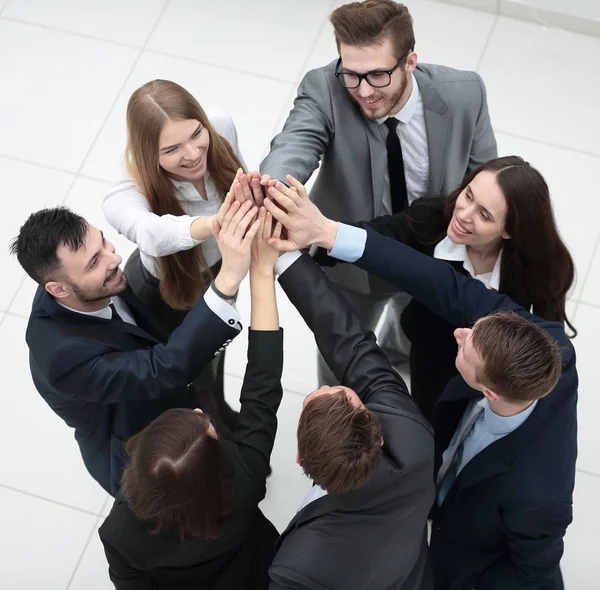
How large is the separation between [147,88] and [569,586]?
2.24 meters

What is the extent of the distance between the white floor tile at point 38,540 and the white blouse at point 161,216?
1.19m

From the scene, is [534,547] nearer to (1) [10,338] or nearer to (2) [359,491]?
(2) [359,491]

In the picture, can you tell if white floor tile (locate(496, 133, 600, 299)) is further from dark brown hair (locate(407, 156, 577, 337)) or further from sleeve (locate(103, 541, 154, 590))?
sleeve (locate(103, 541, 154, 590))

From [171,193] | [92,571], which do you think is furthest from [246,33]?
[92,571]

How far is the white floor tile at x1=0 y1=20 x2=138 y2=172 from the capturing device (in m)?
3.99

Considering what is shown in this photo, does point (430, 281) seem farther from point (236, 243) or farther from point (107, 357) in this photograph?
point (107, 357)

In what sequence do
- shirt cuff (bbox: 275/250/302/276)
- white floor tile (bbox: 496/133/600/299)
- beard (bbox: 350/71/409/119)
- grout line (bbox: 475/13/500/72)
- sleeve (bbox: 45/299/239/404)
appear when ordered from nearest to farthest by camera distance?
sleeve (bbox: 45/299/239/404), shirt cuff (bbox: 275/250/302/276), beard (bbox: 350/71/409/119), white floor tile (bbox: 496/133/600/299), grout line (bbox: 475/13/500/72)

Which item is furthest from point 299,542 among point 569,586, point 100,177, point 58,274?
point 100,177

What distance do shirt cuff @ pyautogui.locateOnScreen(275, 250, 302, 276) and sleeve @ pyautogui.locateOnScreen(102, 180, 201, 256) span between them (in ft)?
0.85

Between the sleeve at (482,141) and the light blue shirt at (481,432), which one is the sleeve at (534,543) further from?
the sleeve at (482,141)

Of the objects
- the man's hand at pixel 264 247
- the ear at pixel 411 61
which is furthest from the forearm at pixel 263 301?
the ear at pixel 411 61

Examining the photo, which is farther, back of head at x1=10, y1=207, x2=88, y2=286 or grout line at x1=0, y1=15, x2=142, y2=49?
grout line at x1=0, y1=15, x2=142, y2=49

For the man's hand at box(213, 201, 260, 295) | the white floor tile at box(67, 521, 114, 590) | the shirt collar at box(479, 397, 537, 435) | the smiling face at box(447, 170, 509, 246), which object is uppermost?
the smiling face at box(447, 170, 509, 246)

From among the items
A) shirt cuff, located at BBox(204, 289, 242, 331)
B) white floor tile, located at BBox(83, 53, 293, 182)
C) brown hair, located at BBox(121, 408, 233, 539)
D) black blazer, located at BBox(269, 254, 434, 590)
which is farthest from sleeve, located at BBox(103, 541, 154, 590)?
white floor tile, located at BBox(83, 53, 293, 182)
